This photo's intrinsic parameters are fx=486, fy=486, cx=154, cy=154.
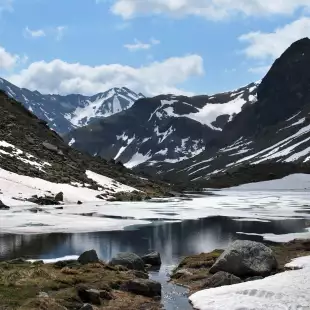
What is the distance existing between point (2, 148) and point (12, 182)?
24.6 m

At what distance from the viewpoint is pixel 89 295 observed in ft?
73.5

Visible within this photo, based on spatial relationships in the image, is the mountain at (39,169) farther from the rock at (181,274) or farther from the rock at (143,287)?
the rock at (143,287)

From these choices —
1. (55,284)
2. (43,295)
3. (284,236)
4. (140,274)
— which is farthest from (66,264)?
(284,236)

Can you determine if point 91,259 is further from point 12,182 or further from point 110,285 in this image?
point 12,182

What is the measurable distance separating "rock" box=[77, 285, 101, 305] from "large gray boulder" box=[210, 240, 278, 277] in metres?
9.25

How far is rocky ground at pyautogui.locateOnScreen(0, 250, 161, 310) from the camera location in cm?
2058

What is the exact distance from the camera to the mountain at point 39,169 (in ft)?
291

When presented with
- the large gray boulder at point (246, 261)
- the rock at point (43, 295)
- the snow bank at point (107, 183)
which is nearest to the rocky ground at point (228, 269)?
the large gray boulder at point (246, 261)

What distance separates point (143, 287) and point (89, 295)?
3.36 m

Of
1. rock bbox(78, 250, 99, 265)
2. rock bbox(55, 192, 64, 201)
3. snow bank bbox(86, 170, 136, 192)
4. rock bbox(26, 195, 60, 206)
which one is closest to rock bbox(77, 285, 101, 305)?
rock bbox(78, 250, 99, 265)

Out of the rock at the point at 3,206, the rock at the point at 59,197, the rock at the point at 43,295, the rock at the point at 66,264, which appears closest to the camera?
the rock at the point at 43,295

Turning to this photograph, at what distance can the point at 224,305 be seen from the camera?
69.4ft

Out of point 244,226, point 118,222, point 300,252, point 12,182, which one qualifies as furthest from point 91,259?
point 12,182

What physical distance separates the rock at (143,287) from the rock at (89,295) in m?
2.68
